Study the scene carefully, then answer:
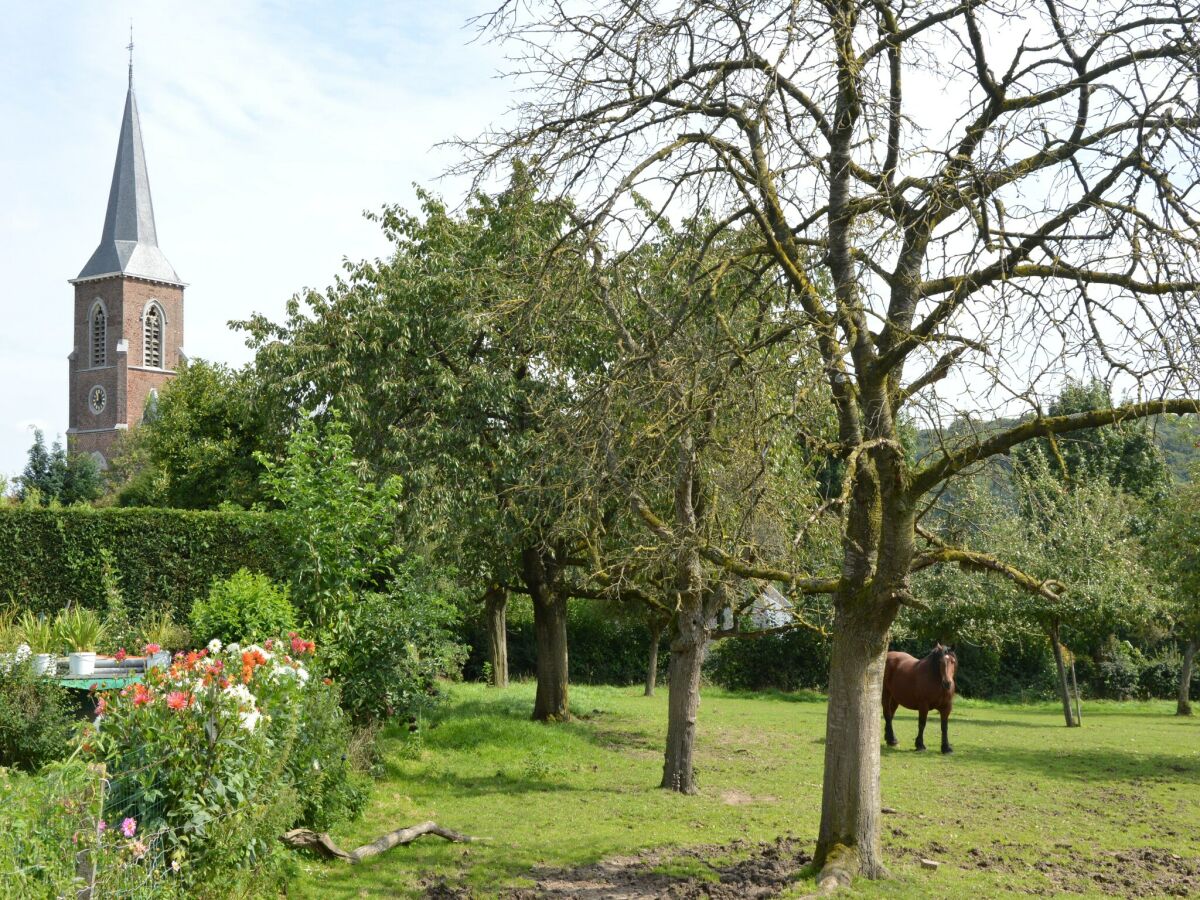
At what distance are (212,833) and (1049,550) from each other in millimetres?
18695

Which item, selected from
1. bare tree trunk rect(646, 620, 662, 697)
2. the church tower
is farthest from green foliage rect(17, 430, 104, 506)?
bare tree trunk rect(646, 620, 662, 697)

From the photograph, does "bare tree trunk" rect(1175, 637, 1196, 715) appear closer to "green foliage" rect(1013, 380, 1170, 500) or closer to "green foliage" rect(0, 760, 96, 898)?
"green foliage" rect(1013, 380, 1170, 500)

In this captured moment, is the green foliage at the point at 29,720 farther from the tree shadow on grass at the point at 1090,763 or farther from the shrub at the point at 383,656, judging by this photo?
the tree shadow on grass at the point at 1090,763

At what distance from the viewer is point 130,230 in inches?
3189

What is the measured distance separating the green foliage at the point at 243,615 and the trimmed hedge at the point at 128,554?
3109 mm

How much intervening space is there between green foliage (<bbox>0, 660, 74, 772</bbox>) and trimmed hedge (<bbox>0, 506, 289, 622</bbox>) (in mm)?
4330

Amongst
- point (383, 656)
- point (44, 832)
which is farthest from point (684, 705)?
point (44, 832)

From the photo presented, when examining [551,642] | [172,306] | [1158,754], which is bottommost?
[1158,754]

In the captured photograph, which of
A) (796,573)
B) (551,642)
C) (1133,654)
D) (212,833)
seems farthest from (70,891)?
(1133,654)

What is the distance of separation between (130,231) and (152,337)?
8855 millimetres

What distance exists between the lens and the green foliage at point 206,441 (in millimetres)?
25741

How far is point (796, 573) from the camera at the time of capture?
308 inches

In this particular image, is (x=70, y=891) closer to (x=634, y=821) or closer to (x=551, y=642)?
(x=634, y=821)

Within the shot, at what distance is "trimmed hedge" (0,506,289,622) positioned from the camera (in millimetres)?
14375
